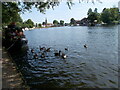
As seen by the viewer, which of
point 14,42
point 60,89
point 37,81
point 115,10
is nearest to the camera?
point 60,89

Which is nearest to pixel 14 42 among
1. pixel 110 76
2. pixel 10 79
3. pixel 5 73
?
pixel 5 73

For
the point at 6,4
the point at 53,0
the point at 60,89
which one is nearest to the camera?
the point at 60,89

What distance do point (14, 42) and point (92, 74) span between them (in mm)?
10389

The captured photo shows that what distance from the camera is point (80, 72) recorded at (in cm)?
805

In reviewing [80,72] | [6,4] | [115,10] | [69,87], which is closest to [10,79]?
[69,87]

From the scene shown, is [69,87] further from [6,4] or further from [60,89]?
[6,4]

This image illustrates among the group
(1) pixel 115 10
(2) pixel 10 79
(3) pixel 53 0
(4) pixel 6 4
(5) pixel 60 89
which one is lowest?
(5) pixel 60 89

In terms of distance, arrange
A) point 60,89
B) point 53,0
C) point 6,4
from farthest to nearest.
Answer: point 6,4, point 53,0, point 60,89

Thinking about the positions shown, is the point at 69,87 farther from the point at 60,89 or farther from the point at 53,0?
the point at 53,0

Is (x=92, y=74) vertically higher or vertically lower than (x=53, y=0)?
lower

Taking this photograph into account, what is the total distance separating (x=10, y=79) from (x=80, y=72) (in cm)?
434

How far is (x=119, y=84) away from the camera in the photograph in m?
6.25

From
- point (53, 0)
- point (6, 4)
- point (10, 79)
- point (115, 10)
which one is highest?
point (115, 10)

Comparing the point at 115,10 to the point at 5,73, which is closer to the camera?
the point at 5,73
